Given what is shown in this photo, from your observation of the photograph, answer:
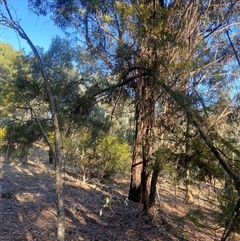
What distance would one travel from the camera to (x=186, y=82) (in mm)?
→ 5086

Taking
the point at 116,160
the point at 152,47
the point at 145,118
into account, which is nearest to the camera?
the point at 152,47

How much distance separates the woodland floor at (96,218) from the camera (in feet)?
17.3

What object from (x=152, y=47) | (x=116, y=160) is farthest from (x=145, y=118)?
(x=116, y=160)

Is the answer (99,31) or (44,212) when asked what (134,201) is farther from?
(99,31)

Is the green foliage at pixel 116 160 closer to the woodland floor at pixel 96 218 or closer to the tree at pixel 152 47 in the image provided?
the woodland floor at pixel 96 218

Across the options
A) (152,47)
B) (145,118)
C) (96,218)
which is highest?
(152,47)

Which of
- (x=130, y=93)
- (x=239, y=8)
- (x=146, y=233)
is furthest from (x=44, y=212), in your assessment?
(x=239, y=8)

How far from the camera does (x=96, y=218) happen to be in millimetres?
7566

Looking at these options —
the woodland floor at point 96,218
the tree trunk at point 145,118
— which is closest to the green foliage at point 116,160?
the woodland floor at point 96,218

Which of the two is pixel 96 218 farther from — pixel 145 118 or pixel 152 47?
pixel 152 47

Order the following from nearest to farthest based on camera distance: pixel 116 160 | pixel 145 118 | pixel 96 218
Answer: pixel 145 118
pixel 96 218
pixel 116 160

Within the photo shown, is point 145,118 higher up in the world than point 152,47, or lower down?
lower down

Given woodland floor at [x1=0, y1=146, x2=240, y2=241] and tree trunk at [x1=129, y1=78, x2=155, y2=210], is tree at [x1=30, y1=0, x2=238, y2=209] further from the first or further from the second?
woodland floor at [x1=0, y1=146, x2=240, y2=241]

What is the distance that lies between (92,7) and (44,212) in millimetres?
4882
